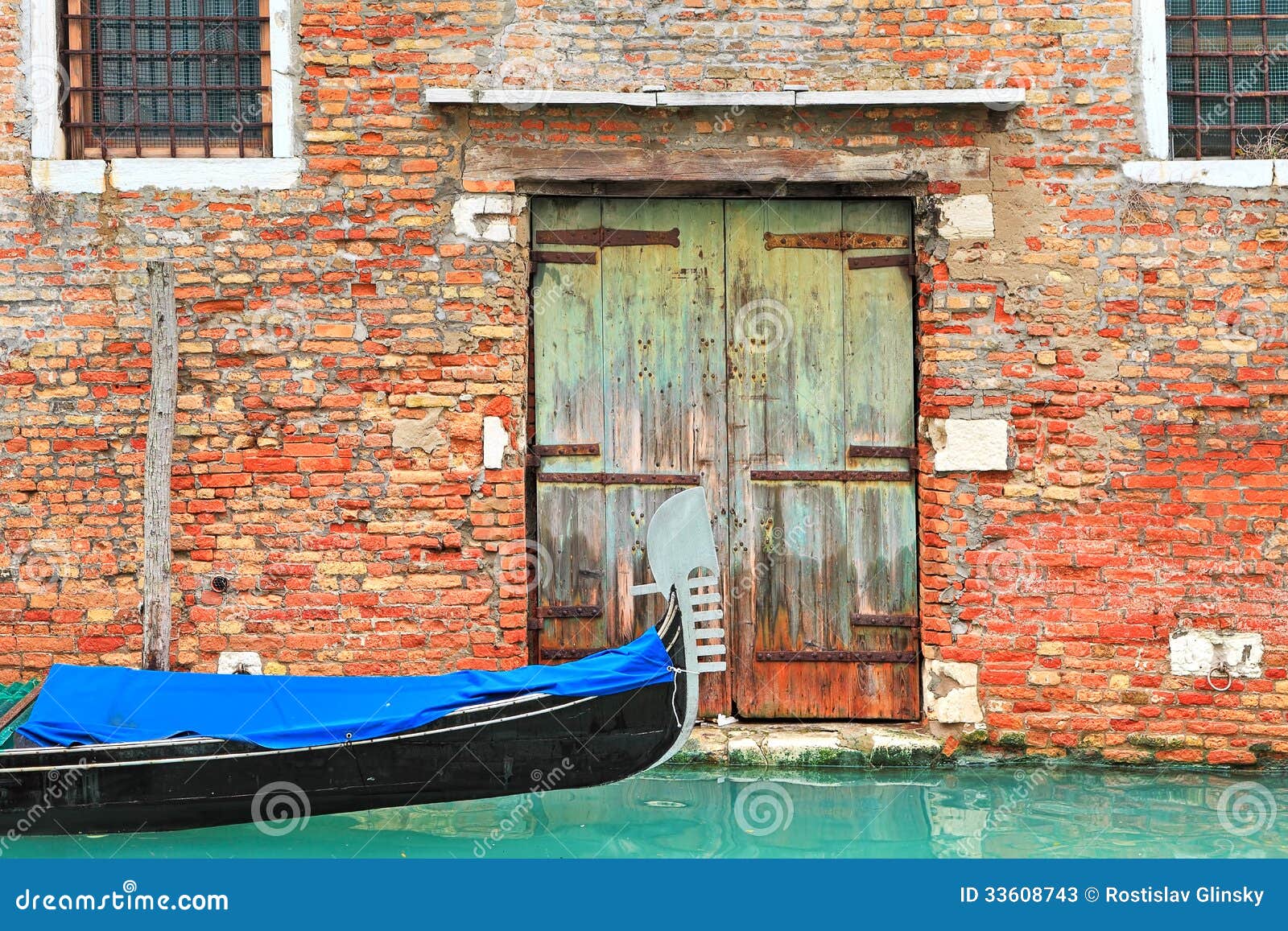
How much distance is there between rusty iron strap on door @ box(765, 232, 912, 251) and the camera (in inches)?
239

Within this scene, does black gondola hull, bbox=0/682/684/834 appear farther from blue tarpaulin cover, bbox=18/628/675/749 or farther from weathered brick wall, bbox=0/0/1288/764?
weathered brick wall, bbox=0/0/1288/764

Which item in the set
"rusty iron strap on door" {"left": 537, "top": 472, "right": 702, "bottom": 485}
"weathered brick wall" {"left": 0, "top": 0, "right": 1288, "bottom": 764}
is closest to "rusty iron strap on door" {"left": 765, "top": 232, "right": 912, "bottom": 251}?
→ "weathered brick wall" {"left": 0, "top": 0, "right": 1288, "bottom": 764}

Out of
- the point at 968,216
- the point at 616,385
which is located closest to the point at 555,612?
the point at 616,385

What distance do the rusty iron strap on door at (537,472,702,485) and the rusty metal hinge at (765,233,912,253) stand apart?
3.91 ft

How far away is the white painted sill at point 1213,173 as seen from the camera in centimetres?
586

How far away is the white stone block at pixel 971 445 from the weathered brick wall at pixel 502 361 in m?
0.12

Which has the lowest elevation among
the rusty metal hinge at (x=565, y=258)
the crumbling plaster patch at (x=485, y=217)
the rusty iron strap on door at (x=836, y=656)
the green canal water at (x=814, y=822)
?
the green canal water at (x=814, y=822)

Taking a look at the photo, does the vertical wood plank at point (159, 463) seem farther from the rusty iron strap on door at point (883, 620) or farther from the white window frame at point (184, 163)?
the rusty iron strap on door at point (883, 620)

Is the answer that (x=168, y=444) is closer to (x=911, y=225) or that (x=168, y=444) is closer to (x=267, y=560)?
(x=267, y=560)

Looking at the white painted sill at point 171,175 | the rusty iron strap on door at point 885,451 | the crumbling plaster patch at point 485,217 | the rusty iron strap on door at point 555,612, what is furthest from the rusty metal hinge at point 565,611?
the white painted sill at point 171,175

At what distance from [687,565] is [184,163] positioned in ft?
9.92

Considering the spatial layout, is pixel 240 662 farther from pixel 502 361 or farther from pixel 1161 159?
pixel 1161 159

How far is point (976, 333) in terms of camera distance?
5.90m

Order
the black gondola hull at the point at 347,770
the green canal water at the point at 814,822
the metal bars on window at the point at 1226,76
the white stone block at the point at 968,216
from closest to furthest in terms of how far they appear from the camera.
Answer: the black gondola hull at the point at 347,770 → the green canal water at the point at 814,822 → the white stone block at the point at 968,216 → the metal bars on window at the point at 1226,76
